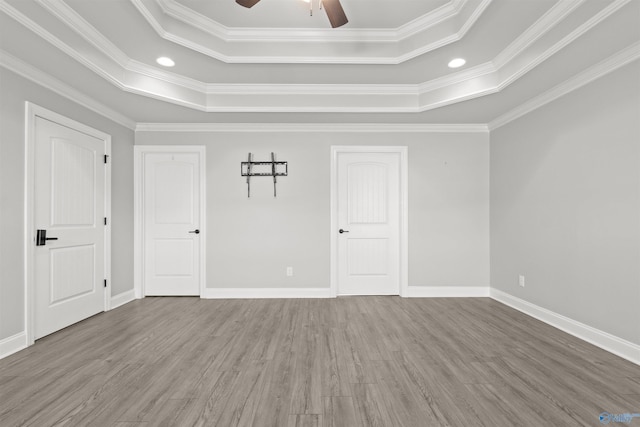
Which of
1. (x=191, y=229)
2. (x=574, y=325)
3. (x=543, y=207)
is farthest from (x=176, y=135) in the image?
(x=574, y=325)

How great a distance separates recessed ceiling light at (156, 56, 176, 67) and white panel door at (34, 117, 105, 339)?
120 cm

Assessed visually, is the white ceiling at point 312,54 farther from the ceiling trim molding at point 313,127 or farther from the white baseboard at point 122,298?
the white baseboard at point 122,298

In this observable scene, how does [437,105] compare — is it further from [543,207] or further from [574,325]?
[574,325]

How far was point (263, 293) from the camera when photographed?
409cm

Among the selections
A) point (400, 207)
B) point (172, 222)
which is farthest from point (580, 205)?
point (172, 222)

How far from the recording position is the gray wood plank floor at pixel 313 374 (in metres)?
1.69

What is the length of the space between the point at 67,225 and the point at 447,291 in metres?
4.71

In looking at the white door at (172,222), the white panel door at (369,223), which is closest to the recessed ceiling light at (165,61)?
the white door at (172,222)

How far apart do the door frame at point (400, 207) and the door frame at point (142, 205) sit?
1.82 m

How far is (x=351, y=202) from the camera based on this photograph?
4227mm

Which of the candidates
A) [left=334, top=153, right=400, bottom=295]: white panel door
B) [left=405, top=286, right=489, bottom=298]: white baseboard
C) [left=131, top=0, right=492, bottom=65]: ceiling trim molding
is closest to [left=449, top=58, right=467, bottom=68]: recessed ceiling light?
[left=131, top=0, right=492, bottom=65]: ceiling trim molding

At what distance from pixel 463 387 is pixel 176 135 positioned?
435cm

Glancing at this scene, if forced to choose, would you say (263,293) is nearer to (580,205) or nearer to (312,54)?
(312,54)

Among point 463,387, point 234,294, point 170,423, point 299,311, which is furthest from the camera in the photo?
point 234,294
